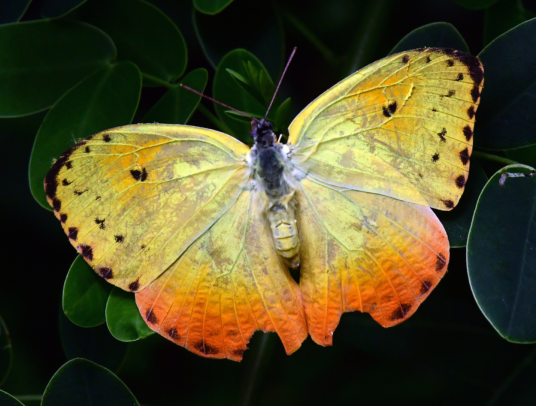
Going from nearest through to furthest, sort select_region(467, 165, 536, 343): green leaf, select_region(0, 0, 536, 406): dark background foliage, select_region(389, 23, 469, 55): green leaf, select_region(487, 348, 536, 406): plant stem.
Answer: select_region(467, 165, 536, 343): green leaf → select_region(389, 23, 469, 55): green leaf → select_region(0, 0, 536, 406): dark background foliage → select_region(487, 348, 536, 406): plant stem

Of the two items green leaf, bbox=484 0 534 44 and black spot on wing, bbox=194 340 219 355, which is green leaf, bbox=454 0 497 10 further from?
black spot on wing, bbox=194 340 219 355

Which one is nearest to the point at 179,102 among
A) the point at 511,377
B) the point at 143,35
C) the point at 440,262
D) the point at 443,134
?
the point at 143,35

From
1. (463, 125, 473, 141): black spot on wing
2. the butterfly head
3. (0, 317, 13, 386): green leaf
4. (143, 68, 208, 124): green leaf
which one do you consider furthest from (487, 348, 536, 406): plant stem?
(0, 317, 13, 386): green leaf

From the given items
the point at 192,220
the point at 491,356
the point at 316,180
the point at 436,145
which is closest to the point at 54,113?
the point at 192,220

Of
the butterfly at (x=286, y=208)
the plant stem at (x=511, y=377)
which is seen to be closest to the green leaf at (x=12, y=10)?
the butterfly at (x=286, y=208)

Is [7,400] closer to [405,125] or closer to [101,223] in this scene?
[101,223]

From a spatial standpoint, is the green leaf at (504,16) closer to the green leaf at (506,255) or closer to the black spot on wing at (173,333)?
the green leaf at (506,255)

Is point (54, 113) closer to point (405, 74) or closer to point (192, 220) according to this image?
point (192, 220)

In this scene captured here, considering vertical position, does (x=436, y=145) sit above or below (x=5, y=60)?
below
